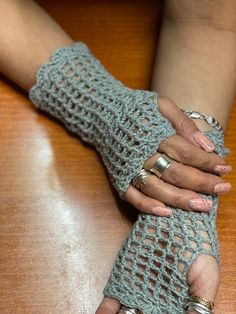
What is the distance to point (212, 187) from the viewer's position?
1.99 ft

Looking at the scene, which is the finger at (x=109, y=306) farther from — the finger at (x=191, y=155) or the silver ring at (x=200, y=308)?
the finger at (x=191, y=155)

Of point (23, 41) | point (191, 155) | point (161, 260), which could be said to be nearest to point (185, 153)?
point (191, 155)

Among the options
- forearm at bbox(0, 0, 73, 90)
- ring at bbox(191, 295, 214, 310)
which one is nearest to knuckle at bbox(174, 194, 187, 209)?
ring at bbox(191, 295, 214, 310)

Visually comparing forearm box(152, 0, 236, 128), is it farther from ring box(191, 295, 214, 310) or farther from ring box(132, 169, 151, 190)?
ring box(191, 295, 214, 310)

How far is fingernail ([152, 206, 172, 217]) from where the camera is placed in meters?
0.60

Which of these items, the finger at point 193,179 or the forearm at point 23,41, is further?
the forearm at point 23,41

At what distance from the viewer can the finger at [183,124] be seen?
63 cm

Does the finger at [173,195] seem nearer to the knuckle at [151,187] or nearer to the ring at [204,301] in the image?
the knuckle at [151,187]

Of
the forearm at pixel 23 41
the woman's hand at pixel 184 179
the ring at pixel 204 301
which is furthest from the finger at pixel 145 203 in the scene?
the forearm at pixel 23 41

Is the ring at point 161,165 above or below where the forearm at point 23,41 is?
below

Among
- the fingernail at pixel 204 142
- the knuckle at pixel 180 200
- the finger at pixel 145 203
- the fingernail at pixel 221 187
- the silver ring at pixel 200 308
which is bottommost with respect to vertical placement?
the silver ring at pixel 200 308

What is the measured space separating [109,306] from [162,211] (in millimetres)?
138

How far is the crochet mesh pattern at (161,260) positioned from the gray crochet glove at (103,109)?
8 centimetres

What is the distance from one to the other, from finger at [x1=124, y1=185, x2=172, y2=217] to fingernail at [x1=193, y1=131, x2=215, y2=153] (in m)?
0.10
